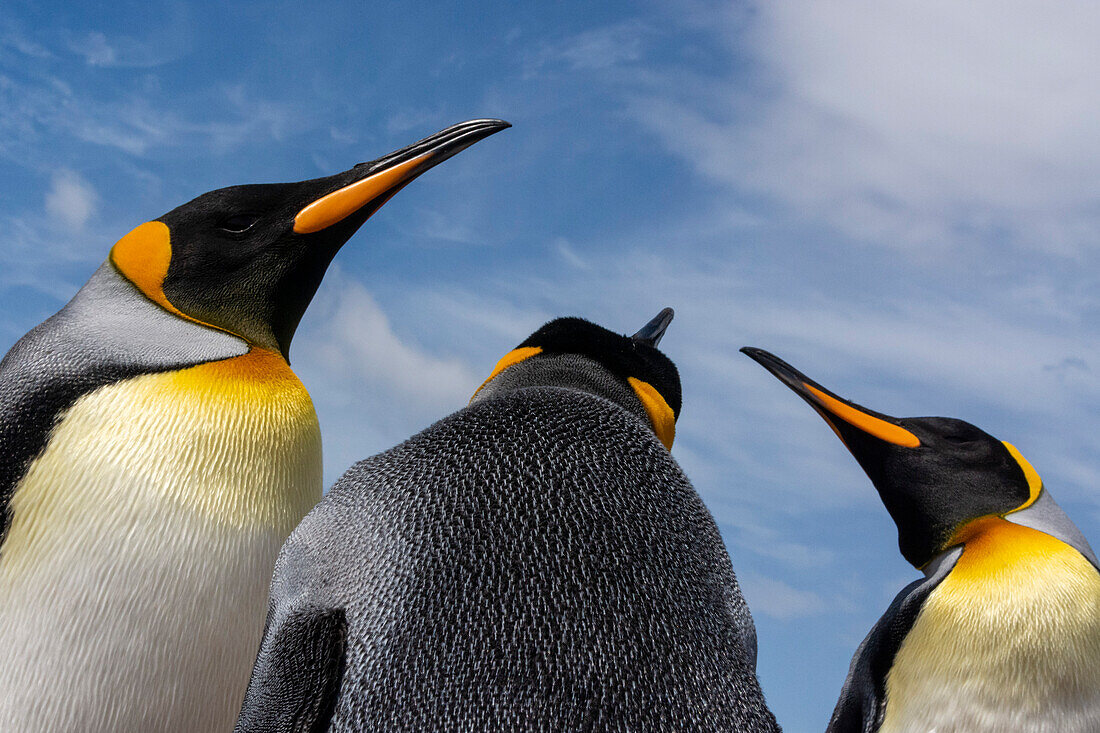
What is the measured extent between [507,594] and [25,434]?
180 centimetres

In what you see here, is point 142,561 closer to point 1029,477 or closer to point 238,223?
point 238,223

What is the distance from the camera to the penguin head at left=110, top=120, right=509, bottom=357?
2852 millimetres

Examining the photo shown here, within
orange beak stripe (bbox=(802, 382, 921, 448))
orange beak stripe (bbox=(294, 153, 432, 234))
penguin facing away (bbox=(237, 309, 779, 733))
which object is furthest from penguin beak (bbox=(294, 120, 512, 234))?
orange beak stripe (bbox=(802, 382, 921, 448))

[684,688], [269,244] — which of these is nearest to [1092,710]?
[684,688]

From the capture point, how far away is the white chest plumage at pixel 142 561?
7.52 ft

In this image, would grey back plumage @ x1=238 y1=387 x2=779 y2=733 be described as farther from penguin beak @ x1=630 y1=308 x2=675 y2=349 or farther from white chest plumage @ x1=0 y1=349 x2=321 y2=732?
penguin beak @ x1=630 y1=308 x2=675 y2=349

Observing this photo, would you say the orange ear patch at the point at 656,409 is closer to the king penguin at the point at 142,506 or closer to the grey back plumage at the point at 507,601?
the grey back plumage at the point at 507,601

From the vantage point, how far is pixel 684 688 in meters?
1.46

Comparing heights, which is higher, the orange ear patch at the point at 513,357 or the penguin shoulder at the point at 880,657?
the orange ear patch at the point at 513,357

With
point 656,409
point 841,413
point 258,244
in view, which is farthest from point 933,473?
point 258,244

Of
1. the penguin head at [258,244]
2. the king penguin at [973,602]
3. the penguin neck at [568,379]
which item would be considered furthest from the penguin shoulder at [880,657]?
the penguin head at [258,244]

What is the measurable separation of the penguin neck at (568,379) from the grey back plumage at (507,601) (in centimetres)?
40

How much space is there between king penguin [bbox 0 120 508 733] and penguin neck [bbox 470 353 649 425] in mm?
766

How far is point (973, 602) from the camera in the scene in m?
3.56
